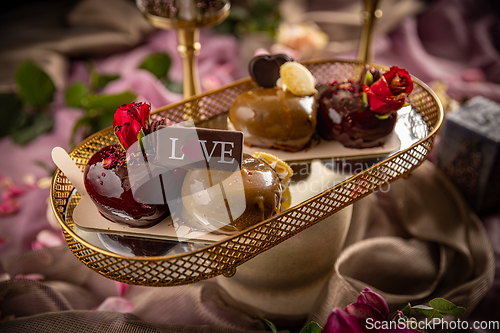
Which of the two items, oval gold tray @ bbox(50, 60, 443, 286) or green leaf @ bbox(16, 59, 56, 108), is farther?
green leaf @ bbox(16, 59, 56, 108)

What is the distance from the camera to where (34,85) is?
124cm

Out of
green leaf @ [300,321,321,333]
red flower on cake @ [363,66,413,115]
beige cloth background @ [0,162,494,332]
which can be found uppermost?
red flower on cake @ [363,66,413,115]

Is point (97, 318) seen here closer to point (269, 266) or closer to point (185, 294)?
point (185, 294)

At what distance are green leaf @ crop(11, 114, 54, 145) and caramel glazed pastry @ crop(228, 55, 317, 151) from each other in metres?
0.81

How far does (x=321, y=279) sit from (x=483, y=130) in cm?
57

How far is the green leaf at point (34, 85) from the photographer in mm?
1206

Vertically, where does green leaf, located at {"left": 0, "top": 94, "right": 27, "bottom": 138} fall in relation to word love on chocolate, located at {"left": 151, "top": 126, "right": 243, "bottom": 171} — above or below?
below

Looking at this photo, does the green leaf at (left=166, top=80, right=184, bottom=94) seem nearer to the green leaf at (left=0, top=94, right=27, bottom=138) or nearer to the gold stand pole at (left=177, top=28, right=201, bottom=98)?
the gold stand pole at (left=177, top=28, right=201, bottom=98)

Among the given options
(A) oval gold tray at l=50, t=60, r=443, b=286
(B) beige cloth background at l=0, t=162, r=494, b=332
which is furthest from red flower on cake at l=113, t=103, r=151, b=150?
(B) beige cloth background at l=0, t=162, r=494, b=332

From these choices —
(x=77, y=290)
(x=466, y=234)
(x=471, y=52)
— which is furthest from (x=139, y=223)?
(x=471, y=52)

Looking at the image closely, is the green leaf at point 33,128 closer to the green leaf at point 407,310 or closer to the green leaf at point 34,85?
the green leaf at point 34,85

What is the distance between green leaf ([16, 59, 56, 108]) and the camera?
1.21 meters

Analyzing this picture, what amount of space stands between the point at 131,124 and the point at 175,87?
2.92 feet

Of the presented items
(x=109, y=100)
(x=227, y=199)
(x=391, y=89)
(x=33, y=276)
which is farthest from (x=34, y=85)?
(x=391, y=89)
